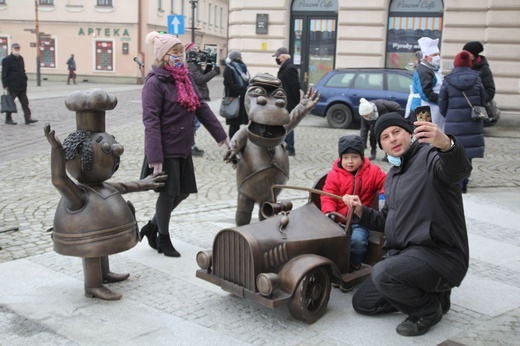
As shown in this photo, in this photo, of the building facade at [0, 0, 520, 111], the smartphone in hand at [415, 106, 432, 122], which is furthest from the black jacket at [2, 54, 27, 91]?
the smartphone in hand at [415, 106, 432, 122]

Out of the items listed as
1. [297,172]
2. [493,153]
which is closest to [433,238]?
[297,172]

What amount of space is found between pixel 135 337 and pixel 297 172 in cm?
602

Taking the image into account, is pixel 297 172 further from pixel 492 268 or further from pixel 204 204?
pixel 492 268

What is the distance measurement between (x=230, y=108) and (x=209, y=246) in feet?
16.8

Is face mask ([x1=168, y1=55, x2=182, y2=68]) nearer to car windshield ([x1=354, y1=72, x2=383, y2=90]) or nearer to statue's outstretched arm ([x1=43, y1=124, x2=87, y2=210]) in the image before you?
statue's outstretched arm ([x1=43, y1=124, x2=87, y2=210])

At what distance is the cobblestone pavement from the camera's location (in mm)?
3941

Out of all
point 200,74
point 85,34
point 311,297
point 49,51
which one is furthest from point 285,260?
point 49,51

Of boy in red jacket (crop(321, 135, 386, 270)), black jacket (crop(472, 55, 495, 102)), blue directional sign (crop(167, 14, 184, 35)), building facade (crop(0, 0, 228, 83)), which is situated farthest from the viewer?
building facade (crop(0, 0, 228, 83))

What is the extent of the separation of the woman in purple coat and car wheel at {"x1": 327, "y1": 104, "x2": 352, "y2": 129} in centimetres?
1018

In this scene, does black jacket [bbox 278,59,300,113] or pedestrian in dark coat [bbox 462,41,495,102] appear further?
black jacket [bbox 278,59,300,113]

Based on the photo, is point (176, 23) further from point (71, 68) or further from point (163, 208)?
point (71, 68)

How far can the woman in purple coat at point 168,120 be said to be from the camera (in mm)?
5004

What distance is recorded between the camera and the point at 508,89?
16.3 m

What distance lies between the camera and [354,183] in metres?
4.73
